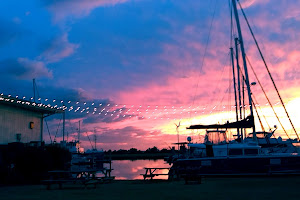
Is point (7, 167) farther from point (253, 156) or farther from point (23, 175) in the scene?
point (253, 156)

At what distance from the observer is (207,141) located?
3177 cm

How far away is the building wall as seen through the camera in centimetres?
3162

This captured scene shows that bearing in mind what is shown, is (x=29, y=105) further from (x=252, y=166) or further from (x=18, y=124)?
(x=252, y=166)

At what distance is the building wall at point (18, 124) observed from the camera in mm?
31625

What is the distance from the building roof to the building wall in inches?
18.8

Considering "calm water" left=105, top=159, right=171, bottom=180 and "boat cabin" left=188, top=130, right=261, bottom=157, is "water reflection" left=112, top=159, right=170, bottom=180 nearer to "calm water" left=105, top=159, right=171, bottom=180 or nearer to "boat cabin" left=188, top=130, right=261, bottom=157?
"calm water" left=105, top=159, right=171, bottom=180

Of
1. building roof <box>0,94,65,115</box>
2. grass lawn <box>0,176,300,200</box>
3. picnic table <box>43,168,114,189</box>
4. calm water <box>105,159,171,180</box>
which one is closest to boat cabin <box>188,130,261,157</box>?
picnic table <box>43,168,114,189</box>

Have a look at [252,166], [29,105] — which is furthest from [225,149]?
[29,105]

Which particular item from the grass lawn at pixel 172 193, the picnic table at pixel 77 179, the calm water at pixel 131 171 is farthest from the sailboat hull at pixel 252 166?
the calm water at pixel 131 171

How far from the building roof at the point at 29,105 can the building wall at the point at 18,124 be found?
478 millimetres

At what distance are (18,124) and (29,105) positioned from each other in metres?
2.20

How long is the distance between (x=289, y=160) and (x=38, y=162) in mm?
20473

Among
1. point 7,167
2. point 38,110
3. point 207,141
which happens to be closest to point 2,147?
point 7,167

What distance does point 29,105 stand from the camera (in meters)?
33.8
